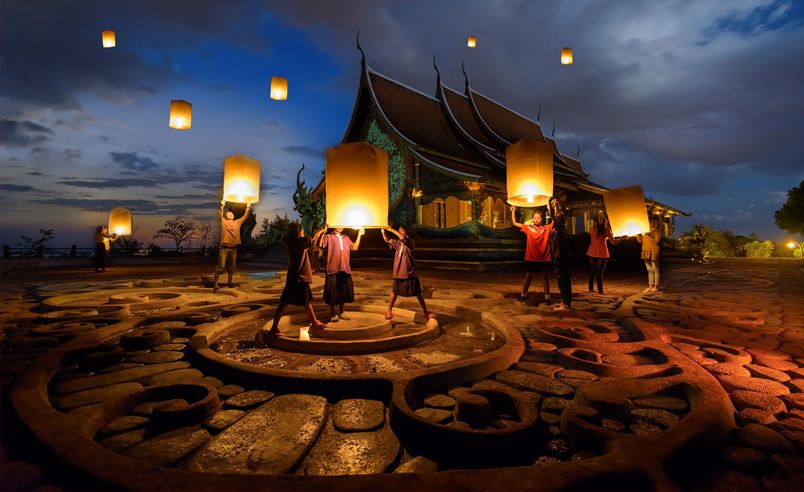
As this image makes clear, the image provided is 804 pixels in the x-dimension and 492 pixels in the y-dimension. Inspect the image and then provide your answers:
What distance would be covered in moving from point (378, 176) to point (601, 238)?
5953mm

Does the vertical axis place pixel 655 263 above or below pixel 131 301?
above

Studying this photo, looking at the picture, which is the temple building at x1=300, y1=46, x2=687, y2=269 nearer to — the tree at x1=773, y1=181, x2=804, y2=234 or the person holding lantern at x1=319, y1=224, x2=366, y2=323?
the person holding lantern at x1=319, y1=224, x2=366, y2=323

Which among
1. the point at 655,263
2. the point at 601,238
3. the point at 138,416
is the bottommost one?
the point at 138,416

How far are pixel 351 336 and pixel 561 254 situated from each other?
12.5 ft

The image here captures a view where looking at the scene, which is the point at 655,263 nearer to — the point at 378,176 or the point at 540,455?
the point at 378,176

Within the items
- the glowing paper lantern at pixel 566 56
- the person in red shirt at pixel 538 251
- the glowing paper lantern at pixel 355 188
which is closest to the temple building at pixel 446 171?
the glowing paper lantern at pixel 566 56

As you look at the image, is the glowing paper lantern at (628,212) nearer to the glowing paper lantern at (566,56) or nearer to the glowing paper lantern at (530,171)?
the glowing paper lantern at (530,171)

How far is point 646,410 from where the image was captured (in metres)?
2.30

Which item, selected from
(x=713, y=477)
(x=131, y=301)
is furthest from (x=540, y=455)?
(x=131, y=301)

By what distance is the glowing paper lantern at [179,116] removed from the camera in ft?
24.0

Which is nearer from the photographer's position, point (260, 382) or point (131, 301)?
point (260, 382)

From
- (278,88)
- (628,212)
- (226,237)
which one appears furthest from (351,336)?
(278,88)

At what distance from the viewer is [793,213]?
114 ft

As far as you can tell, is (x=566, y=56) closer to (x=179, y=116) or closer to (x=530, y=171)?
(x=530, y=171)
